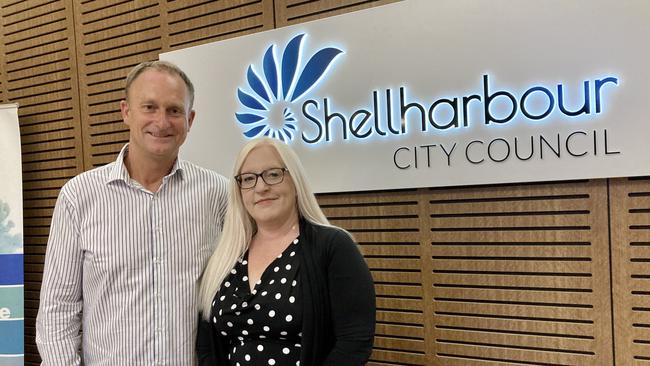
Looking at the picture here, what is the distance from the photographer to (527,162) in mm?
2523

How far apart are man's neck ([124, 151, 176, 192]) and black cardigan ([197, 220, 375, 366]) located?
694 millimetres

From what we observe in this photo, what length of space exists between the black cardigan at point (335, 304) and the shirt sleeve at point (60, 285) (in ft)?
3.02

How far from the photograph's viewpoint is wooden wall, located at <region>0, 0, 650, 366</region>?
244 cm

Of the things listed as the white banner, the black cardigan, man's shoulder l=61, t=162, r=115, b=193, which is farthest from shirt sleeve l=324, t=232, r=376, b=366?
the white banner

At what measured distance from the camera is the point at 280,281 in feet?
5.66

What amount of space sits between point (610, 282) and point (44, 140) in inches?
169

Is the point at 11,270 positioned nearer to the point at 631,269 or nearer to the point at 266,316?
the point at 266,316

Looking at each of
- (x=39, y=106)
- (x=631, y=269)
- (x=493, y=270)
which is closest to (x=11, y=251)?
(x=39, y=106)

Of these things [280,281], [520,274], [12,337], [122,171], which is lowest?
[12,337]

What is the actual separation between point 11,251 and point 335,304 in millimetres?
3518

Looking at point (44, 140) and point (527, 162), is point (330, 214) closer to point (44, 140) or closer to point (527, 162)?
point (527, 162)

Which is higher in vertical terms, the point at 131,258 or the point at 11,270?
the point at 131,258

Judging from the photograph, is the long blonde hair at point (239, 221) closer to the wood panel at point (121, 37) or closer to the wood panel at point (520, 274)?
the wood panel at point (520, 274)

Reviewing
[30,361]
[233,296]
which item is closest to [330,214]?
[233,296]
